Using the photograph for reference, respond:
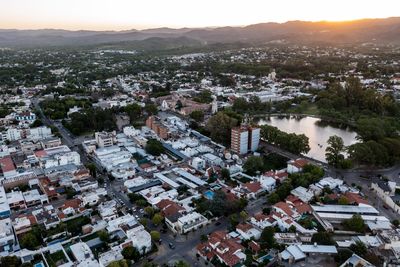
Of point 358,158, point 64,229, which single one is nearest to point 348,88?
point 358,158

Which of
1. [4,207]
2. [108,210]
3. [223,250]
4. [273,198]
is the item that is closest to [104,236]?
[108,210]

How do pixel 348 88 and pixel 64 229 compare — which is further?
pixel 348 88

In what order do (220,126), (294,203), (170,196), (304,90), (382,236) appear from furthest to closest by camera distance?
(304,90), (220,126), (170,196), (294,203), (382,236)

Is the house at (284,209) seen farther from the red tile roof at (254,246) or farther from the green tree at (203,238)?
the green tree at (203,238)

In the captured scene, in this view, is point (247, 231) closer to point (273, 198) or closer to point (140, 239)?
point (273, 198)

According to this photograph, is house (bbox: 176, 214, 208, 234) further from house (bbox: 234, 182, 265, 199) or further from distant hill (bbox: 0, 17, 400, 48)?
distant hill (bbox: 0, 17, 400, 48)

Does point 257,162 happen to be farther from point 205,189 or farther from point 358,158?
point 358,158
